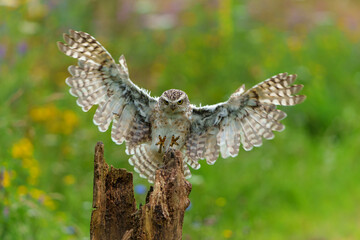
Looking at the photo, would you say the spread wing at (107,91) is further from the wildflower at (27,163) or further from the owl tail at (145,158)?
the wildflower at (27,163)

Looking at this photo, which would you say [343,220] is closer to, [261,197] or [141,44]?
[261,197]

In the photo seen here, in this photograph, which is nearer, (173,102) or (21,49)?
(173,102)

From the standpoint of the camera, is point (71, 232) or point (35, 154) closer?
point (71, 232)

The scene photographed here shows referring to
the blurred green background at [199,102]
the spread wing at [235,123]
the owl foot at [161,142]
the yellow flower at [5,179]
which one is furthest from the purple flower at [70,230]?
the spread wing at [235,123]

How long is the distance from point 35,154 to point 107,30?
3438 mm

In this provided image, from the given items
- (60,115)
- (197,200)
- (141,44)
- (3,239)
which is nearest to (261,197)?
(197,200)

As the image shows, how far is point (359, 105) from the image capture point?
8305 millimetres

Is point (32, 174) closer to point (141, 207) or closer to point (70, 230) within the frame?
point (70, 230)

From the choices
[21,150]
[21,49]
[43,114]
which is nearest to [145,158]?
[21,150]

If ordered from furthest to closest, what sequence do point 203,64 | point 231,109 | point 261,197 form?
1. point 203,64
2. point 261,197
3. point 231,109

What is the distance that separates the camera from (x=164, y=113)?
394 centimetres

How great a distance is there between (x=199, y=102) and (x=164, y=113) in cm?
350

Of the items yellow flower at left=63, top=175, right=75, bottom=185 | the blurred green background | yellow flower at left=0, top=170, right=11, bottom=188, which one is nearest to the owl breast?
the blurred green background

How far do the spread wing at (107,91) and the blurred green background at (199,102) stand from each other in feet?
2.71
